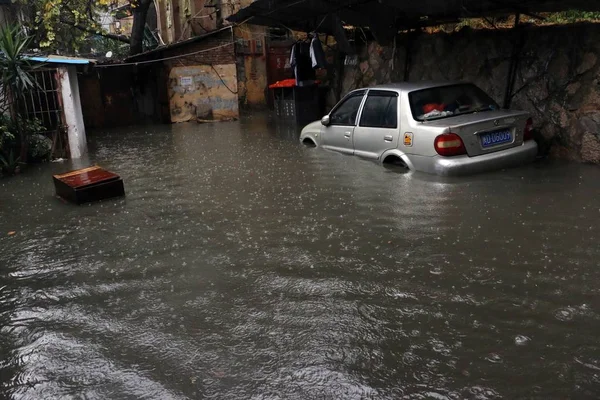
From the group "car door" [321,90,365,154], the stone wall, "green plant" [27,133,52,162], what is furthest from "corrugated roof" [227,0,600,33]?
"green plant" [27,133,52,162]

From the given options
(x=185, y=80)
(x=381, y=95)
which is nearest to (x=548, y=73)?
(x=381, y=95)

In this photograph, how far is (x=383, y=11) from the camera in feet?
38.1

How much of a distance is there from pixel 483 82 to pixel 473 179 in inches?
144

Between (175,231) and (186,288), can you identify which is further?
(175,231)

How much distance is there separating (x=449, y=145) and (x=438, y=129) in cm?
25

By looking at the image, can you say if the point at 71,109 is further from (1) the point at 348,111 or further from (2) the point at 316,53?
(1) the point at 348,111

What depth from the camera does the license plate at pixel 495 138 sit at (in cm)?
683

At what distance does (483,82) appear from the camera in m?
9.70

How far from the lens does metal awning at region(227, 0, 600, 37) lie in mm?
8891

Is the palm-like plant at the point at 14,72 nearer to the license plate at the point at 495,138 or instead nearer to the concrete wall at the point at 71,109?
the concrete wall at the point at 71,109

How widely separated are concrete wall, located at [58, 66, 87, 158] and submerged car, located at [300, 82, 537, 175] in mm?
6044

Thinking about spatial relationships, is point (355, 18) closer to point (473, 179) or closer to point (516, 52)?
point (516, 52)

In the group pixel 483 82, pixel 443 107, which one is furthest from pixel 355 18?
pixel 443 107

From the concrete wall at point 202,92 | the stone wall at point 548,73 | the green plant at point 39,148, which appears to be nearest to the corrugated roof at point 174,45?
the concrete wall at point 202,92
